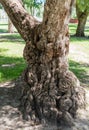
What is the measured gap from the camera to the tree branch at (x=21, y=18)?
297 inches

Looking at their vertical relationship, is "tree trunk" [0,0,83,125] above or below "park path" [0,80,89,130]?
above

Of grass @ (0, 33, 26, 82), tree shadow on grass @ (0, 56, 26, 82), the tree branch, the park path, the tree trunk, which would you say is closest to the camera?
the park path

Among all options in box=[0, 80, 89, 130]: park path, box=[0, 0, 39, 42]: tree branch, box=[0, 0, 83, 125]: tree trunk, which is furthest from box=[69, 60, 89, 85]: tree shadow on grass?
box=[0, 0, 39, 42]: tree branch

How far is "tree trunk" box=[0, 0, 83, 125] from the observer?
6770 mm

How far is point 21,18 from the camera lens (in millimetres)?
7633

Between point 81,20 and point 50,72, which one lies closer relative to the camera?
point 50,72

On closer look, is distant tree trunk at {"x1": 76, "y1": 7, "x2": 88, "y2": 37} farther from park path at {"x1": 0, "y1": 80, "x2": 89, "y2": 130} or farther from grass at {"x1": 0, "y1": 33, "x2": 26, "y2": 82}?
park path at {"x1": 0, "y1": 80, "x2": 89, "y2": 130}

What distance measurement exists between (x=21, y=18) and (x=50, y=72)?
1.52m

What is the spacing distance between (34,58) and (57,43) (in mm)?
750

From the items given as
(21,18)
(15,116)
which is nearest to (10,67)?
(21,18)

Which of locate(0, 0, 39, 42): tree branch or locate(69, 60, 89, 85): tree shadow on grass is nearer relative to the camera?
locate(0, 0, 39, 42): tree branch

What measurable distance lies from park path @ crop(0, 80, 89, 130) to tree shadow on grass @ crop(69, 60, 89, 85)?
178cm

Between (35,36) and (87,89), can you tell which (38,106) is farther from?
(87,89)

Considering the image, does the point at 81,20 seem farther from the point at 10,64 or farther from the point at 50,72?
the point at 50,72
